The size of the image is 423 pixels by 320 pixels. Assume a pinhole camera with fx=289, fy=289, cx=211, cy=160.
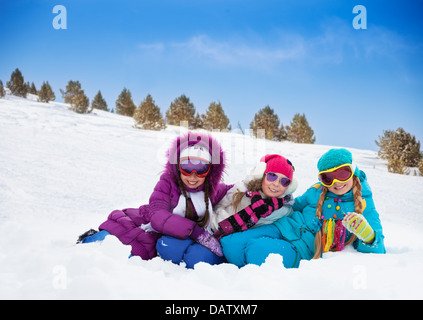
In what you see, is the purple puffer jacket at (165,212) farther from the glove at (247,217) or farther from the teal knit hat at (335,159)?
the teal knit hat at (335,159)

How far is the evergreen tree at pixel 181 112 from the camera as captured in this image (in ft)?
91.6

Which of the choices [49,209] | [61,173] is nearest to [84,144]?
[61,173]

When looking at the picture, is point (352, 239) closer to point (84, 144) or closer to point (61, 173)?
point (61, 173)

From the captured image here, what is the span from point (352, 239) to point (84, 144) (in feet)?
27.5

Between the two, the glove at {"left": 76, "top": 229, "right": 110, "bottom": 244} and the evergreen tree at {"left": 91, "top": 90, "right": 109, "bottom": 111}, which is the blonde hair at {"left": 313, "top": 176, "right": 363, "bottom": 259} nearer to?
the glove at {"left": 76, "top": 229, "right": 110, "bottom": 244}

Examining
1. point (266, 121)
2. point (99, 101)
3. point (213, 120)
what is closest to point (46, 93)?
point (99, 101)

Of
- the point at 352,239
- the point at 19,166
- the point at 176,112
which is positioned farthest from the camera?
the point at 176,112

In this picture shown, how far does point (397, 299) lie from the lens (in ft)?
4.53

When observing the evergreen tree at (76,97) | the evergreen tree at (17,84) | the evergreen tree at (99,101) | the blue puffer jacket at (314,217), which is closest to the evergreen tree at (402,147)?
the blue puffer jacket at (314,217)

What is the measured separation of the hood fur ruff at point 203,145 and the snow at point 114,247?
2.01 feet

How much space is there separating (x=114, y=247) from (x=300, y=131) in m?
26.2

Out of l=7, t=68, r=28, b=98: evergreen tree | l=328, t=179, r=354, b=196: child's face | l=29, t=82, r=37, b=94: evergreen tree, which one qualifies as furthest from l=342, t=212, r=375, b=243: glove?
l=29, t=82, r=37, b=94: evergreen tree

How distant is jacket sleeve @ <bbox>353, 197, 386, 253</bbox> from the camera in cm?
234
